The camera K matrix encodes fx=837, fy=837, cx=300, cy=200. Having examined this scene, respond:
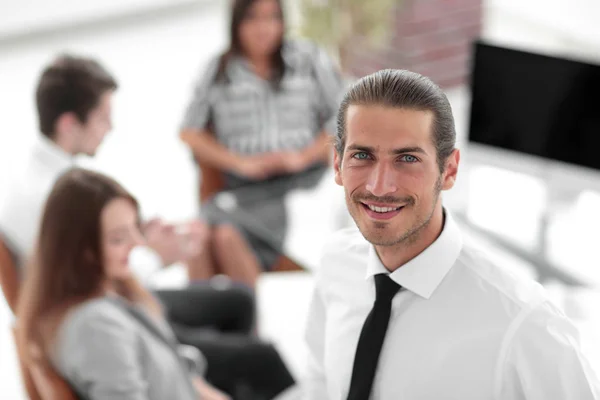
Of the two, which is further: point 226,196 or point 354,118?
point 226,196

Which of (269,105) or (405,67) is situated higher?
(269,105)

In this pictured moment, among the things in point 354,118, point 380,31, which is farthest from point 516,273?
point 380,31

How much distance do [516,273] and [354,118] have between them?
1.28 feet

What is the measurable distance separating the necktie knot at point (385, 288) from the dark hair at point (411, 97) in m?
0.28

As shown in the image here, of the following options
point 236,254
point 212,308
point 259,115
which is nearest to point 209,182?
point 259,115

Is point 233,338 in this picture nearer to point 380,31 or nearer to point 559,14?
point 380,31

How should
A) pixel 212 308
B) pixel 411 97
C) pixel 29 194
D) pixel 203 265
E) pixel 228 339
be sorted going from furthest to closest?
1. pixel 203 265
2. pixel 212 308
3. pixel 228 339
4. pixel 29 194
5. pixel 411 97

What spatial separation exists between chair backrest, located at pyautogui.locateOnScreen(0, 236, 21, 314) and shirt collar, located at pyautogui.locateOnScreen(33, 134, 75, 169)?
0.29 metres

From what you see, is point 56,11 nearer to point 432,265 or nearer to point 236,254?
point 236,254

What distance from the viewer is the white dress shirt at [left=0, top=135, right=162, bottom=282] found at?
2.20m

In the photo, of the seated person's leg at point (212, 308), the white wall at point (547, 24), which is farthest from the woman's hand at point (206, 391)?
the white wall at point (547, 24)

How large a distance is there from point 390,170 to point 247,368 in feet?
4.40

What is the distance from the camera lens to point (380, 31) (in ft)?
14.5

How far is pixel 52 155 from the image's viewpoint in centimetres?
235
